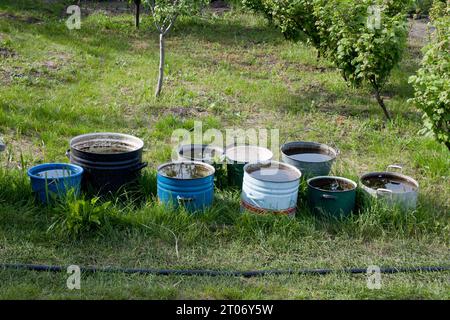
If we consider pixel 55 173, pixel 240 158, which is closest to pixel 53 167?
pixel 55 173

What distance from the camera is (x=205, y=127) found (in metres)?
6.66

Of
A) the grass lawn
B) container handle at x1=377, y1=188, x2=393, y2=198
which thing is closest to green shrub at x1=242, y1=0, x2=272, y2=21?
the grass lawn

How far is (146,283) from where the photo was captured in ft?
13.0

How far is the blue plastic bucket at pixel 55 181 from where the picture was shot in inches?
183

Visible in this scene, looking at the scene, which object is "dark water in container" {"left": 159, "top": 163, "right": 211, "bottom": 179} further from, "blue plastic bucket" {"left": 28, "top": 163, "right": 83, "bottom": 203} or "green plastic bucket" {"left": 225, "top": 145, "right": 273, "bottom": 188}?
"blue plastic bucket" {"left": 28, "top": 163, "right": 83, "bottom": 203}

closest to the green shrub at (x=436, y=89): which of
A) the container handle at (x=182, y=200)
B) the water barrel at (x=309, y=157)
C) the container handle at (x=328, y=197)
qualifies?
the water barrel at (x=309, y=157)

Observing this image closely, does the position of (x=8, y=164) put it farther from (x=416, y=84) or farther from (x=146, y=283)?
(x=416, y=84)

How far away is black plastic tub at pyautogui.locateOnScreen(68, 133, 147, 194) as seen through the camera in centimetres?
480

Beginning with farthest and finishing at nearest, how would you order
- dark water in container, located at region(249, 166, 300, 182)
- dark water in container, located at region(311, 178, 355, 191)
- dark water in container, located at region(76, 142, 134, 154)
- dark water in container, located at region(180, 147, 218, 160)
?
dark water in container, located at region(180, 147, 218, 160)
dark water in container, located at region(76, 142, 134, 154)
dark water in container, located at region(311, 178, 355, 191)
dark water in container, located at region(249, 166, 300, 182)

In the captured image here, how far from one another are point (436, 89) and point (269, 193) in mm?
1613

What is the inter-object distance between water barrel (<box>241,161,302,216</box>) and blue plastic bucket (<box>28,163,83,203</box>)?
1.28 meters

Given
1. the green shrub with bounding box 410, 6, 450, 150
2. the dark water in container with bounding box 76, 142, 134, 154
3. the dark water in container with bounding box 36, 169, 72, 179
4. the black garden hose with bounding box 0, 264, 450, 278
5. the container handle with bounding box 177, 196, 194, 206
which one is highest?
the green shrub with bounding box 410, 6, 450, 150

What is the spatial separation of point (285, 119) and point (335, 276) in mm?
3227

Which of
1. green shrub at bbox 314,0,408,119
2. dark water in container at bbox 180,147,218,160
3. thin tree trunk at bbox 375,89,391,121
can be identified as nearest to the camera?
dark water in container at bbox 180,147,218,160
